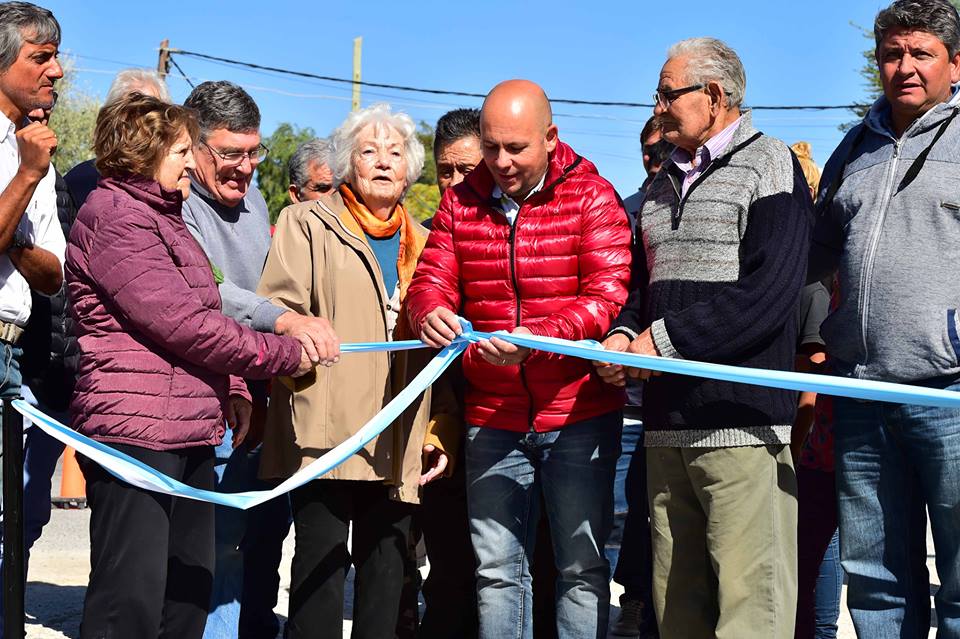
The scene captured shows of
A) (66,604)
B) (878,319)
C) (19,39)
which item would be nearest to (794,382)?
(878,319)

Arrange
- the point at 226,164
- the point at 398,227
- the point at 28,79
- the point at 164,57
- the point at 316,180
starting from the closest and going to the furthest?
the point at 28,79
the point at 398,227
the point at 226,164
the point at 316,180
the point at 164,57

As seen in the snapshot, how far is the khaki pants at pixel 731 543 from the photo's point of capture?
3.72 metres

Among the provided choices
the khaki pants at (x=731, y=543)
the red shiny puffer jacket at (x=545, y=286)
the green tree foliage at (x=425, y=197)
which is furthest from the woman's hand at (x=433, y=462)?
the green tree foliage at (x=425, y=197)

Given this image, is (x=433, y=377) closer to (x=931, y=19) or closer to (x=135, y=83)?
(x=931, y=19)

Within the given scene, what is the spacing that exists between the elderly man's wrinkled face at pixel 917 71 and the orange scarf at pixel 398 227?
6.30 ft

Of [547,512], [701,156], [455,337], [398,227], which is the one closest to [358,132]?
[398,227]

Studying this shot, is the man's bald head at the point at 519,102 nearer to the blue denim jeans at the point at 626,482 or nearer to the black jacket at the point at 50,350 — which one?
the black jacket at the point at 50,350

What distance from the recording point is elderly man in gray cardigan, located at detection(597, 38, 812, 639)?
3.72 meters

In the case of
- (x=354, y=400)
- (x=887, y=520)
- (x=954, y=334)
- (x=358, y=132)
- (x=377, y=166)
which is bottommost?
(x=887, y=520)

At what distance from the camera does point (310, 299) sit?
4469mm

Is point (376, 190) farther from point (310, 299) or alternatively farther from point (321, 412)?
point (321, 412)

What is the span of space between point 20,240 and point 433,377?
1.52m

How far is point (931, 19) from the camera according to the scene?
379 cm

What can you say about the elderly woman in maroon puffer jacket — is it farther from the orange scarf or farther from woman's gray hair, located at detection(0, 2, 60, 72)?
the orange scarf
